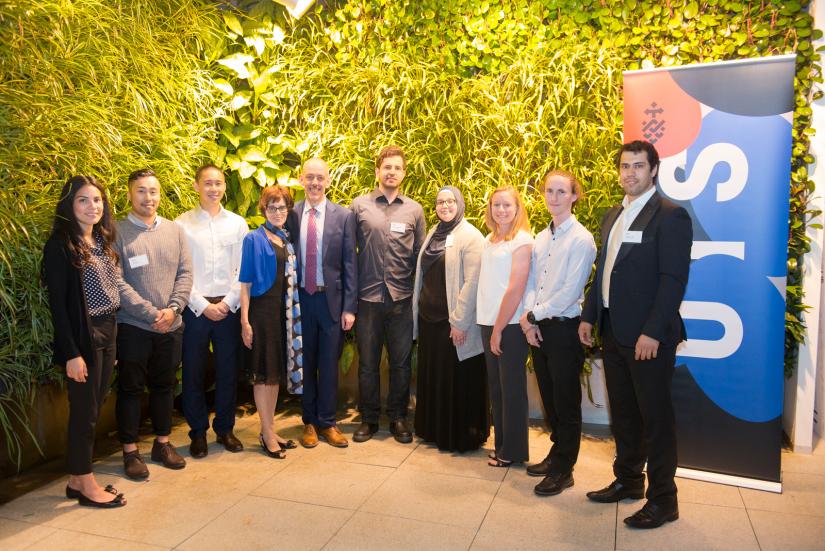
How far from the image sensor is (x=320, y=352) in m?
3.62

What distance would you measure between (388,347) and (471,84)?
1.90 metres

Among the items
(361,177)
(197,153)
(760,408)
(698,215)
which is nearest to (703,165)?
(698,215)

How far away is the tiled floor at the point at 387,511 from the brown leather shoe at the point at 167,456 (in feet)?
0.18

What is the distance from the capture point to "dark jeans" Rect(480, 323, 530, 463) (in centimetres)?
318

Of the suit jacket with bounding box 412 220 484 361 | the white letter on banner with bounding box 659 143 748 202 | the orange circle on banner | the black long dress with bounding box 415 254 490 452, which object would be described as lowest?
the black long dress with bounding box 415 254 490 452

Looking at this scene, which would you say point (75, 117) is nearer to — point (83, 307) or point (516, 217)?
point (83, 307)

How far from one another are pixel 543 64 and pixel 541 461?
8.28ft

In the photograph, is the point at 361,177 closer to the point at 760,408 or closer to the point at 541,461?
the point at 541,461

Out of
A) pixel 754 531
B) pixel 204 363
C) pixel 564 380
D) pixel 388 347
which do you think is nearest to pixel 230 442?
pixel 204 363

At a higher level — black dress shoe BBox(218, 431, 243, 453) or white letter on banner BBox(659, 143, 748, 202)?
white letter on banner BBox(659, 143, 748, 202)

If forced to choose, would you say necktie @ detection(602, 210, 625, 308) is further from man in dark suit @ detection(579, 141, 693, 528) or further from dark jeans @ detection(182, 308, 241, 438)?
dark jeans @ detection(182, 308, 241, 438)

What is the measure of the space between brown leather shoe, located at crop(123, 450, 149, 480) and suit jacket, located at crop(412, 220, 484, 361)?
176 centimetres

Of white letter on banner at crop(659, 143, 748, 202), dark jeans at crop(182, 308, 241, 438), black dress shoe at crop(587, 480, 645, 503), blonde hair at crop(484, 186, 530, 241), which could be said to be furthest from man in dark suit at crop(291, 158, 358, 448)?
white letter on banner at crop(659, 143, 748, 202)

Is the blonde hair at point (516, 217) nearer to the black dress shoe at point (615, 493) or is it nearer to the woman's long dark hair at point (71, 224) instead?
the black dress shoe at point (615, 493)
